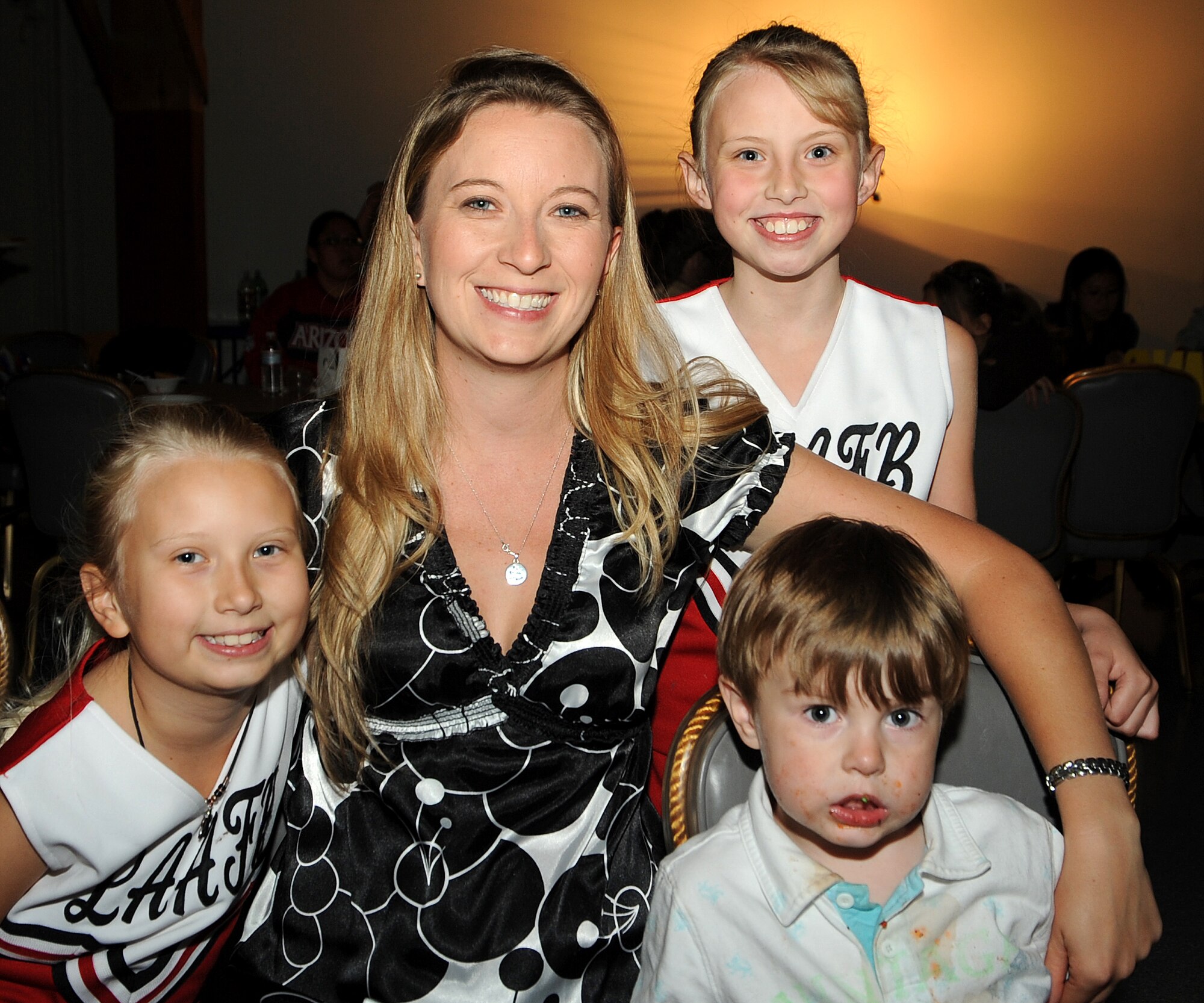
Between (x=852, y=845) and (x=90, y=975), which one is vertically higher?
(x=852, y=845)

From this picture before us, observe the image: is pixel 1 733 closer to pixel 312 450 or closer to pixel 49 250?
pixel 312 450

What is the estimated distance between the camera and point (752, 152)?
1771 mm

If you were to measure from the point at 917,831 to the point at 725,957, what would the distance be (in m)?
0.25

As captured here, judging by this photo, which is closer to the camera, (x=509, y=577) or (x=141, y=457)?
(x=141, y=457)

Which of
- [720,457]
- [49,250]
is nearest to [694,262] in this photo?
[720,457]

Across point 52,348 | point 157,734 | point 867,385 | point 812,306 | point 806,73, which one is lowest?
point 52,348

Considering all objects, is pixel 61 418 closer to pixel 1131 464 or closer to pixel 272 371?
pixel 272 371

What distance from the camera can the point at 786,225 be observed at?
1742mm

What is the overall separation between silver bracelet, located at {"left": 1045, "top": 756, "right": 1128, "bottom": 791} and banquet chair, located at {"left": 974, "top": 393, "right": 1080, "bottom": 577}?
267cm

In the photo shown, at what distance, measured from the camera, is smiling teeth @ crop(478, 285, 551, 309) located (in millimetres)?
1382

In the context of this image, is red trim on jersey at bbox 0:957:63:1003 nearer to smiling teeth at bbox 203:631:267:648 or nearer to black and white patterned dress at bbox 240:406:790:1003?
black and white patterned dress at bbox 240:406:790:1003

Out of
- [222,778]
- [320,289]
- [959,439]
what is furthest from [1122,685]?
[320,289]

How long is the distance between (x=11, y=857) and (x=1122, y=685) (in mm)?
1252

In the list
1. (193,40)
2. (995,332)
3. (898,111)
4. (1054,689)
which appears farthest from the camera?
(193,40)
